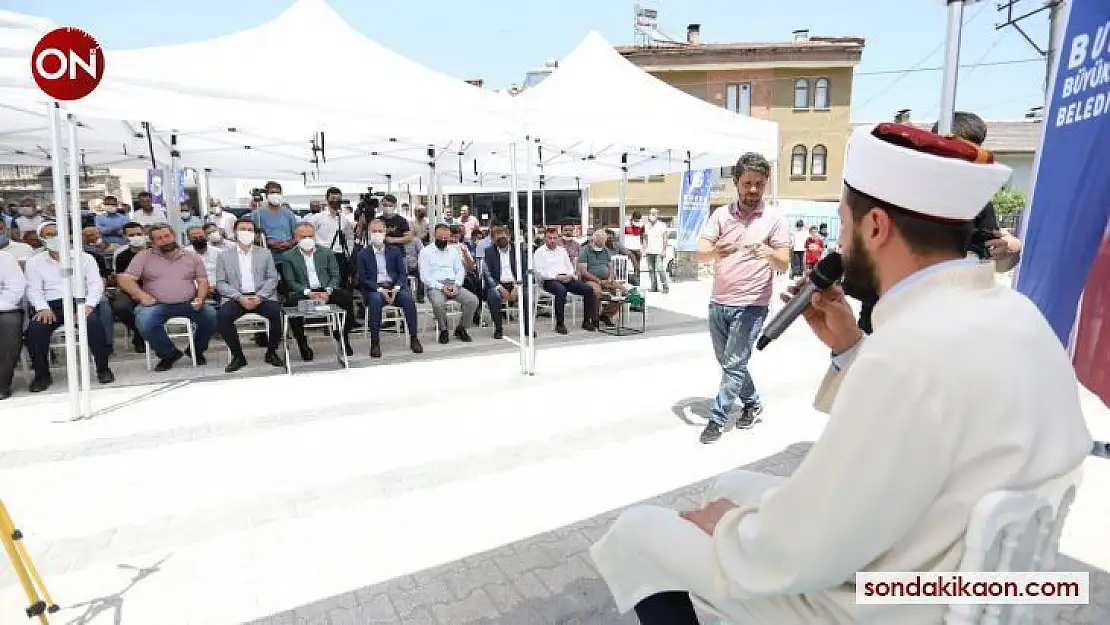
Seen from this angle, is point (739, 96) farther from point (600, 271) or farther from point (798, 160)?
point (600, 271)

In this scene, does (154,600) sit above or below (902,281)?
below

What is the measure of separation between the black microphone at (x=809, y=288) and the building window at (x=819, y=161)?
34299mm

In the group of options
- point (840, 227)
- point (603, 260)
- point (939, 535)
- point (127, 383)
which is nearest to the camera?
point (939, 535)

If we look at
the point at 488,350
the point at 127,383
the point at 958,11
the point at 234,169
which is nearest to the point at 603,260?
the point at 488,350

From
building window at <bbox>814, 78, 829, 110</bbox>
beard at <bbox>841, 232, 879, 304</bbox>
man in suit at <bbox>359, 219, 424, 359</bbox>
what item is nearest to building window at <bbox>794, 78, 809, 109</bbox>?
building window at <bbox>814, 78, 829, 110</bbox>

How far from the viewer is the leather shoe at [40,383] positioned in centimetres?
614

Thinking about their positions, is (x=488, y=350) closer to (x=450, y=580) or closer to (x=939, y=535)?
(x=450, y=580)

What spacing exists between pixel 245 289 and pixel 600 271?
201 inches

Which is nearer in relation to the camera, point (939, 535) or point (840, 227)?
point (939, 535)

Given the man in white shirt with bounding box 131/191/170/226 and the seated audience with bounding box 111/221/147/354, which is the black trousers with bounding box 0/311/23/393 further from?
the man in white shirt with bounding box 131/191/170/226

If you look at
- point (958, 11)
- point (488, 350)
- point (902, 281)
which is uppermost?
point (958, 11)

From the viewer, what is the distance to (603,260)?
1005 cm

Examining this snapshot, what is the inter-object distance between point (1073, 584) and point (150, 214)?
1291cm

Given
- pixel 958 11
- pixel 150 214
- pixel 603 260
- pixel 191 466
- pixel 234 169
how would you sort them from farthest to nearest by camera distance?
pixel 234 169
pixel 150 214
pixel 603 260
pixel 191 466
pixel 958 11
